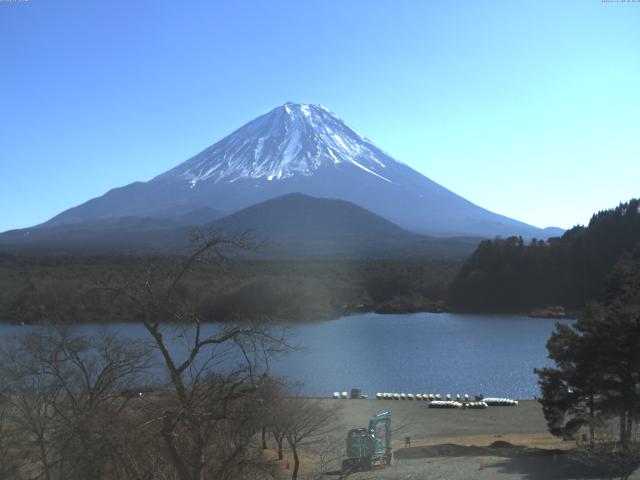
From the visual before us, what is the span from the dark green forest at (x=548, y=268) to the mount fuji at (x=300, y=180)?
5048 centimetres

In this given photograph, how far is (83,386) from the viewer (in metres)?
6.81

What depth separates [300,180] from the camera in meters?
111

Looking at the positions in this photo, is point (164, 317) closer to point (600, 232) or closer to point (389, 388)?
point (389, 388)

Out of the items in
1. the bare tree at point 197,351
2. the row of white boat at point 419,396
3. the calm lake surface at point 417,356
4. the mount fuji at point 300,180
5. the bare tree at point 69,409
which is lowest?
the row of white boat at point 419,396

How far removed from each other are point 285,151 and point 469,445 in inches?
4039

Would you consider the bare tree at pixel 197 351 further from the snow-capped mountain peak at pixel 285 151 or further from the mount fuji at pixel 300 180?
the snow-capped mountain peak at pixel 285 151

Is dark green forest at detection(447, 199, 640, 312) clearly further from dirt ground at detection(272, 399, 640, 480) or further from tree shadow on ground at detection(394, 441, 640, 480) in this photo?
tree shadow on ground at detection(394, 441, 640, 480)

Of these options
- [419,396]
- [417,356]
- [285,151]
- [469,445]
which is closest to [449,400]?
[419,396]

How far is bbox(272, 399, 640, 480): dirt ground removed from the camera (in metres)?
10.8

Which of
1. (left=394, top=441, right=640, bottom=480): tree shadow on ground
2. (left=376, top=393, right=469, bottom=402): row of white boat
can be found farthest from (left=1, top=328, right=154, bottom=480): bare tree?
(left=376, top=393, right=469, bottom=402): row of white boat

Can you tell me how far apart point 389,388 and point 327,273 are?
3464cm

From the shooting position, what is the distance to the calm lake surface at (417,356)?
23.0 metres

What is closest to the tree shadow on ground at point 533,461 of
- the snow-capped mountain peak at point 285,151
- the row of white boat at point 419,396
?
the row of white boat at point 419,396

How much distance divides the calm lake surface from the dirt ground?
290cm
